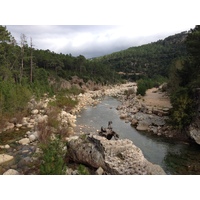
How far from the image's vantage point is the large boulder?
11.7 meters

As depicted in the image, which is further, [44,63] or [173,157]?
[44,63]

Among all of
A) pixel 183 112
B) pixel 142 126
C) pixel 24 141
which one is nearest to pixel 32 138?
pixel 24 141

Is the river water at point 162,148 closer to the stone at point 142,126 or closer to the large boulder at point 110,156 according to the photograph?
the stone at point 142,126

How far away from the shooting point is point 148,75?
3824 inches

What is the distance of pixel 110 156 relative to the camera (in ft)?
41.3

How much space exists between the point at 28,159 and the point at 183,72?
1964 centimetres

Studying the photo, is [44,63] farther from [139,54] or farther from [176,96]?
[139,54]

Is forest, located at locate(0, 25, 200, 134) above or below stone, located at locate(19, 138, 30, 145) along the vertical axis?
above

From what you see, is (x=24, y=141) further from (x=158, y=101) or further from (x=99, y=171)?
(x=158, y=101)

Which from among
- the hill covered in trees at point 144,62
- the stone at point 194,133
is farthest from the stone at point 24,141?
the hill covered in trees at point 144,62

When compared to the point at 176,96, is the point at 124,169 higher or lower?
lower

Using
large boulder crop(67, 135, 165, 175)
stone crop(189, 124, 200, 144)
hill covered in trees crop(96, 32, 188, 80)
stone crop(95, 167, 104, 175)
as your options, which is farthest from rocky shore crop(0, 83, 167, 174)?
hill covered in trees crop(96, 32, 188, 80)

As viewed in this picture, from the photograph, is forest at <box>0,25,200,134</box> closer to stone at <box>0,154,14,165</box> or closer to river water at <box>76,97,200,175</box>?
river water at <box>76,97,200,175</box>

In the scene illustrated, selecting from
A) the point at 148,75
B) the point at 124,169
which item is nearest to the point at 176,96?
the point at 124,169
